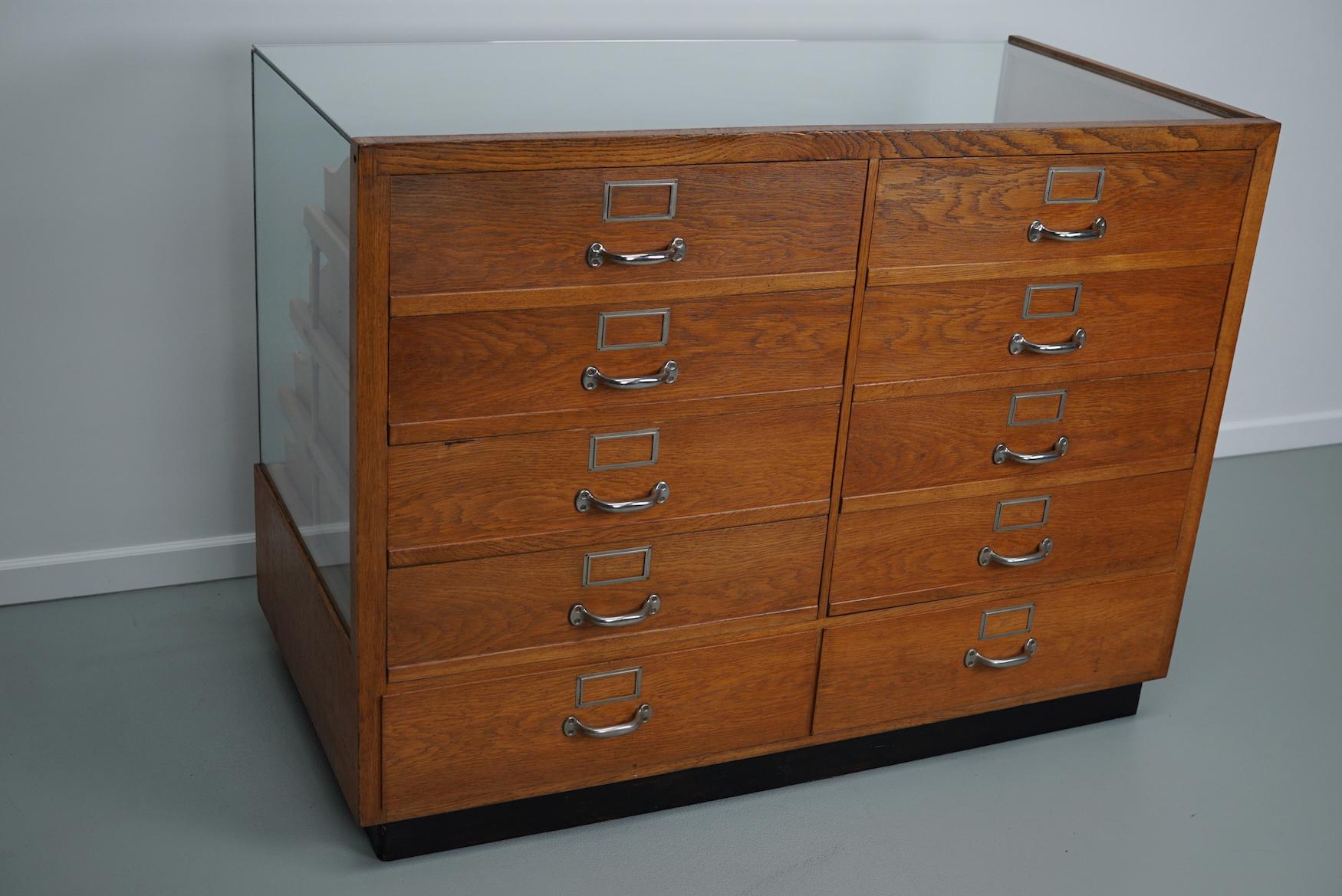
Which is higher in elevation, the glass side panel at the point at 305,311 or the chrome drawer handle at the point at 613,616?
the glass side panel at the point at 305,311

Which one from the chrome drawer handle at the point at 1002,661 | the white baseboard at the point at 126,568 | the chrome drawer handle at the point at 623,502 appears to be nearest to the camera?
the chrome drawer handle at the point at 623,502

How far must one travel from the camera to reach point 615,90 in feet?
7.05

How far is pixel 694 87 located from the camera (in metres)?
2.19

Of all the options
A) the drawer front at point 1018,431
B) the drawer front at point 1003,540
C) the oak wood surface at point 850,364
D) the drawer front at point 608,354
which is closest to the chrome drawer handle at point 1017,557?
the drawer front at point 1003,540

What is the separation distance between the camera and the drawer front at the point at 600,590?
184 cm

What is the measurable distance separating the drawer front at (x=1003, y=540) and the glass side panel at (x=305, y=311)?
2.31ft

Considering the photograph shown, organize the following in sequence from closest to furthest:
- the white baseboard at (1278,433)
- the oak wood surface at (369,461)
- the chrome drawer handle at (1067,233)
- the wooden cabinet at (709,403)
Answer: the oak wood surface at (369,461)
the wooden cabinet at (709,403)
the chrome drawer handle at (1067,233)
the white baseboard at (1278,433)

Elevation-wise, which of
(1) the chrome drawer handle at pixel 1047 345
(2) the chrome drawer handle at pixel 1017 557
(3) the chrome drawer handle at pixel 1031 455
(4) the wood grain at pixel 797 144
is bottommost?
(2) the chrome drawer handle at pixel 1017 557

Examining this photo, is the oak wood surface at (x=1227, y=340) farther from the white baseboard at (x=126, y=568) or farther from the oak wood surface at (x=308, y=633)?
the white baseboard at (x=126, y=568)

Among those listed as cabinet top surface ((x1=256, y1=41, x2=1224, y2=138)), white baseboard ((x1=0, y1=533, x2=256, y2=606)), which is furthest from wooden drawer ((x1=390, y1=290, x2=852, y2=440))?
white baseboard ((x1=0, y1=533, x2=256, y2=606))

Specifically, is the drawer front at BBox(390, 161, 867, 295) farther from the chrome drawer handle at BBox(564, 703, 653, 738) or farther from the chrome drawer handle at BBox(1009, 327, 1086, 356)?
the chrome drawer handle at BBox(564, 703, 653, 738)

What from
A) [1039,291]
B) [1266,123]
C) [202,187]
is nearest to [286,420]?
[202,187]

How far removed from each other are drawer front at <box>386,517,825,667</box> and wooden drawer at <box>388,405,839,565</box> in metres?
0.02

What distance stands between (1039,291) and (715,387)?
1.62 ft
